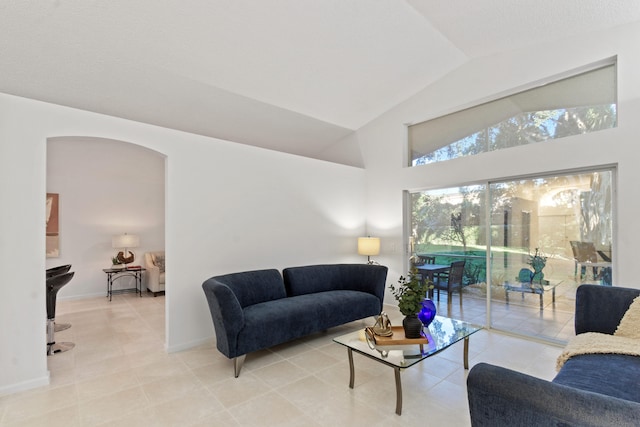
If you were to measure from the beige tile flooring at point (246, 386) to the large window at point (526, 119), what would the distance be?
2.56 meters

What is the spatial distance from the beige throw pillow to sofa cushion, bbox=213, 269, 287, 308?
3.26 m

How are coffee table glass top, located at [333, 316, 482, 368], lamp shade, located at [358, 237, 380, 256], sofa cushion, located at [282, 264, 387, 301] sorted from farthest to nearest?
lamp shade, located at [358, 237, 380, 256]
sofa cushion, located at [282, 264, 387, 301]
coffee table glass top, located at [333, 316, 482, 368]

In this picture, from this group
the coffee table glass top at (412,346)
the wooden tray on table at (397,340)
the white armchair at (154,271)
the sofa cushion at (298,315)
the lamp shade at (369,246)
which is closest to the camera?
the coffee table glass top at (412,346)

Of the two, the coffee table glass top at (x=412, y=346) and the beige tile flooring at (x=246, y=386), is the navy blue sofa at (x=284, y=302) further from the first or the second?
the coffee table glass top at (x=412, y=346)

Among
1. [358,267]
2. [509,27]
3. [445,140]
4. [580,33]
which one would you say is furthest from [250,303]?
[580,33]

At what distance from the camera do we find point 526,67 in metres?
3.90

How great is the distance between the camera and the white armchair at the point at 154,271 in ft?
19.8

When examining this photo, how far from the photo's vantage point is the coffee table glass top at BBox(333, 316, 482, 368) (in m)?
2.38

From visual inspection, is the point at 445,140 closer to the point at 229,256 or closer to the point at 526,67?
the point at 526,67

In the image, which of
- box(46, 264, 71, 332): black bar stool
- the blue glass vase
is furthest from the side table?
the blue glass vase

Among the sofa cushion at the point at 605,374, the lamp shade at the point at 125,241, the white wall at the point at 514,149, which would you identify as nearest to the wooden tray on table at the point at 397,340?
the sofa cushion at the point at 605,374

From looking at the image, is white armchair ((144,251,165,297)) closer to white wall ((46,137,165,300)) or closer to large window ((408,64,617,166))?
white wall ((46,137,165,300))

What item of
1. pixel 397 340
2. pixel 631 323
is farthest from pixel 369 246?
pixel 631 323

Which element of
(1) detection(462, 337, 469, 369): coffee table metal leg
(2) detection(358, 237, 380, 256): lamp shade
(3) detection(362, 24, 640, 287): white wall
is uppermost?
(3) detection(362, 24, 640, 287): white wall
